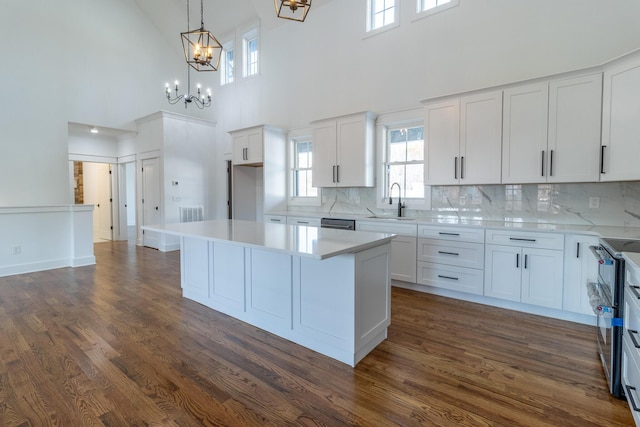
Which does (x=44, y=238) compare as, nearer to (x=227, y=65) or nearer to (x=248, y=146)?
(x=248, y=146)

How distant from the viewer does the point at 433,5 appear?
4289 millimetres

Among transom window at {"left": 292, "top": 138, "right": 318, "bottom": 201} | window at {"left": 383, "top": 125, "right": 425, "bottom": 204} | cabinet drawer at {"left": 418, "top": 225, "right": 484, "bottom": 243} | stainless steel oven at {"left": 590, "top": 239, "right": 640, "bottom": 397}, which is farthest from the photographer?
transom window at {"left": 292, "top": 138, "right": 318, "bottom": 201}

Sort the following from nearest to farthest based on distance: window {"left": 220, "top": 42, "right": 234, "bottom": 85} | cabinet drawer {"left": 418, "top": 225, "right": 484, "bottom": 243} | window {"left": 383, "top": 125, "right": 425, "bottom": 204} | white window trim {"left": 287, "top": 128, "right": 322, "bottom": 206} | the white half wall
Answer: cabinet drawer {"left": 418, "top": 225, "right": 484, "bottom": 243} → window {"left": 383, "top": 125, "right": 425, "bottom": 204} → the white half wall → white window trim {"left": 287, "top": 128, "right": 322, "bottom": 206} → window {"left": 220, "top": 42, "right": 234, "bottom": 85}

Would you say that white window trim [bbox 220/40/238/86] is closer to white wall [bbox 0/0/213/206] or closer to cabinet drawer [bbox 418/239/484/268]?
white wall [bbox 0/0/213/206]

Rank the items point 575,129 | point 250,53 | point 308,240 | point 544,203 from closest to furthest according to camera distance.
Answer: point 308,240
point 575,129
point 544,203
point 250,53

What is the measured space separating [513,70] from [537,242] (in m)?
2.12

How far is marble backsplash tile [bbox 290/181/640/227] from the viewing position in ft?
10.3

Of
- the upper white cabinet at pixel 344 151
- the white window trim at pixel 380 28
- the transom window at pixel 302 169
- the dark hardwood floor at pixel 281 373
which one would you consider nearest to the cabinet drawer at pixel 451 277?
the dark hardwood floor at pixel 281 373

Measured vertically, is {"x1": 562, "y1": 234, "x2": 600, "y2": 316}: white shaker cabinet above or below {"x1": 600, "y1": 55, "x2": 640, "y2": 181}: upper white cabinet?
below

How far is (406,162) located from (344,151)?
3.15ft

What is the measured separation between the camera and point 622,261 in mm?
1843

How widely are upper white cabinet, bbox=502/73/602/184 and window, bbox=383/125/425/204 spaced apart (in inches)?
47.7

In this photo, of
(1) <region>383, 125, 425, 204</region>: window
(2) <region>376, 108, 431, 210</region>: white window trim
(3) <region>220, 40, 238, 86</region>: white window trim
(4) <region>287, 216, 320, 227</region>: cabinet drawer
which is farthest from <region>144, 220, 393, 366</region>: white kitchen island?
(3) <region>220, 40, 238, 86</region>: white window trim

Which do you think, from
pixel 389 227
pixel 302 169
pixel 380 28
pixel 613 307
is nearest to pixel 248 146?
pixel 302 169
